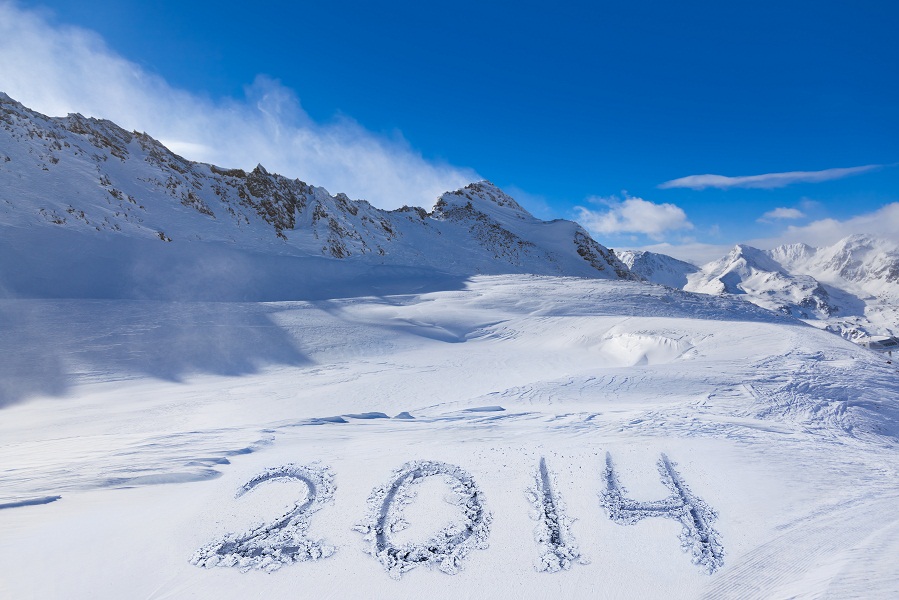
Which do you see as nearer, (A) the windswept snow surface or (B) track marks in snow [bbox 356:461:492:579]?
(A) the windswept snow surface

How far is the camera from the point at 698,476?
4.93 m

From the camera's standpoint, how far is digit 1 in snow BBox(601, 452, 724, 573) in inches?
147

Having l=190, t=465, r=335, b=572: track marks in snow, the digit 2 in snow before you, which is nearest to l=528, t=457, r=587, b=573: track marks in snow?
the digit 2 in snow

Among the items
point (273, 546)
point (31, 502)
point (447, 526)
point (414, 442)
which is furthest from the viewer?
point (414, 442)

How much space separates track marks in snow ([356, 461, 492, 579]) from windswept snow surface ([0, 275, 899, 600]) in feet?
0.08

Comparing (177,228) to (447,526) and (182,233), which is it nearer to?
(182,233)

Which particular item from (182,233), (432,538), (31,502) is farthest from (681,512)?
(182,233)

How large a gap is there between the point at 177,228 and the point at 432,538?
83.8 feet

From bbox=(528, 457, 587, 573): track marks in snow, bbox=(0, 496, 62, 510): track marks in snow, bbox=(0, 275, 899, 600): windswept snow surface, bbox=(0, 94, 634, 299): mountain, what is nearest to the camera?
bbox=(0, 275, 899, 600): windswept snow surface

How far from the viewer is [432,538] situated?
4035 millimetres

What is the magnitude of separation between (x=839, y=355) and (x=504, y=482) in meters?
9.38

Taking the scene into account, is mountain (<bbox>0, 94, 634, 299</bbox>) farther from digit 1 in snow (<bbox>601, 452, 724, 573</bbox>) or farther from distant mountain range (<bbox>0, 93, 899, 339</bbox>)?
digit 1 in snow (<bbox>601, 452, 724, 573</bbox>)

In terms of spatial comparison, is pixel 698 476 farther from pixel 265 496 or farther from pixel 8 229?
pixel 8 229

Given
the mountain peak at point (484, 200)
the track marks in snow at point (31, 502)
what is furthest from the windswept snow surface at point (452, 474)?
the mountain peak at point (484, 200)
